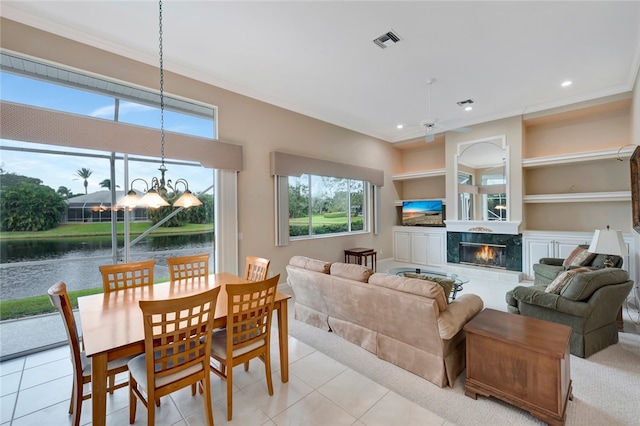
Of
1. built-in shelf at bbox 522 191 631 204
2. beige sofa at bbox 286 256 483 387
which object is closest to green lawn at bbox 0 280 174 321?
beige sofa at bbox 286 256 483 387

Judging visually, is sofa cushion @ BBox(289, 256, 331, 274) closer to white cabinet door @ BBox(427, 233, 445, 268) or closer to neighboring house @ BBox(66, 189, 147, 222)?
neighboring house @ BBox(66, 189, 147, 222)

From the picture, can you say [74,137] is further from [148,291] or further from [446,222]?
[446,222]

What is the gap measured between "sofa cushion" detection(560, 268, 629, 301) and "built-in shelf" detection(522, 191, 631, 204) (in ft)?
9.47

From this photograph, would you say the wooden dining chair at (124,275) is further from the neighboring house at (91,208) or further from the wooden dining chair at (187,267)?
the neighboring house at (91,208)

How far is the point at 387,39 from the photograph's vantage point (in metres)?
3.22

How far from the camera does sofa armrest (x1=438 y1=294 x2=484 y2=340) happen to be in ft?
7.22

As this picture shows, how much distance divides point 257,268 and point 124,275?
1304mm

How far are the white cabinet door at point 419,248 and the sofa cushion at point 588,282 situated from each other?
4.23 metres

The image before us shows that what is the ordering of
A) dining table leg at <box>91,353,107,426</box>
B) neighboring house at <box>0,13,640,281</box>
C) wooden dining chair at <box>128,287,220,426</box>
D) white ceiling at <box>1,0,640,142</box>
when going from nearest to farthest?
dining table leg at <box>91,353,107,426</box> < wooden dining chair at <box>128,287,220,426</box> < white ceiling at <box>1,0,640,142</box> < neighboring house at <box>0,13,640,281</box>

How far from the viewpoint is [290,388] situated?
2.34 metres

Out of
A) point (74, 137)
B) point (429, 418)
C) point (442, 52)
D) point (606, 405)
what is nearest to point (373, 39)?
point (442, 52)

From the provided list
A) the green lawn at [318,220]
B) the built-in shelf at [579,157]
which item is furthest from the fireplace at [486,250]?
the green lawn at [318,220]

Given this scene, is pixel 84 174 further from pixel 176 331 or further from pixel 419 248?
pixel 419 248

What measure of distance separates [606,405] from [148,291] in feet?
12.9
